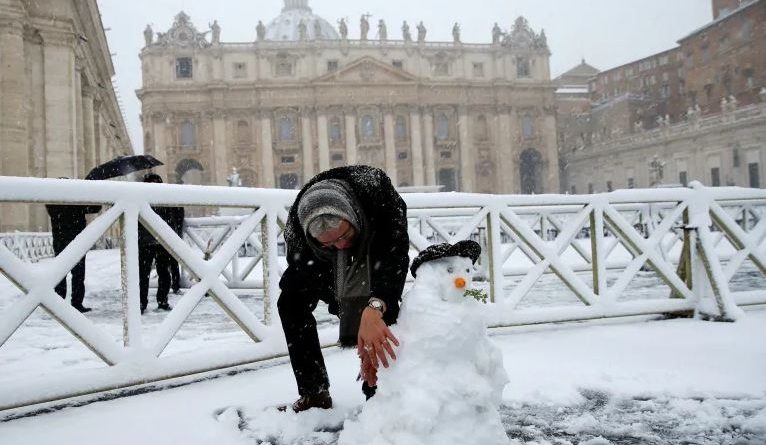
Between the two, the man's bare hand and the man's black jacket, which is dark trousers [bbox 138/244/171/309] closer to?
the man's black jacket

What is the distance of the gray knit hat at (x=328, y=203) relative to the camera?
212 cm

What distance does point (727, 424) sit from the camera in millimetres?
2391

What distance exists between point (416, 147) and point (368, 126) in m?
5.53

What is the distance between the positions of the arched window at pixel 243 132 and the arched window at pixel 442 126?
20.2 metres

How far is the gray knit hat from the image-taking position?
6.96 ft

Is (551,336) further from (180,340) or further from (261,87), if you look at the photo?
(261,87)

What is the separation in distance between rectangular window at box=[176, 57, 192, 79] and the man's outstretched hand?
5858 centimetres

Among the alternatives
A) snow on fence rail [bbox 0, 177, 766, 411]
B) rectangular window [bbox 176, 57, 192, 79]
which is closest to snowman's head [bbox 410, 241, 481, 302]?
snow on fence rail [bbox 0, 177, 766, 411]

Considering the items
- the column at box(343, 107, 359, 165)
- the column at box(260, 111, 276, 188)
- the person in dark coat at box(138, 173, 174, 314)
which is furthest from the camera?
the column at box(343, 107, 359, 165)

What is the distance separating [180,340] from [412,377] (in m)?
3.18

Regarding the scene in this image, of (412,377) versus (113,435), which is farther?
(113,435)

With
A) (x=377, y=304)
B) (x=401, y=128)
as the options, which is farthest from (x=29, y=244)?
(x=401, y=128)

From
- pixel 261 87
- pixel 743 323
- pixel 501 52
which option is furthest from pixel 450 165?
pixel 743 323

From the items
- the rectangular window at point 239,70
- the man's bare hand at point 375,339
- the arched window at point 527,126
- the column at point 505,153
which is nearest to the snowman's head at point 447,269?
the man's bare hand at point 375,339
